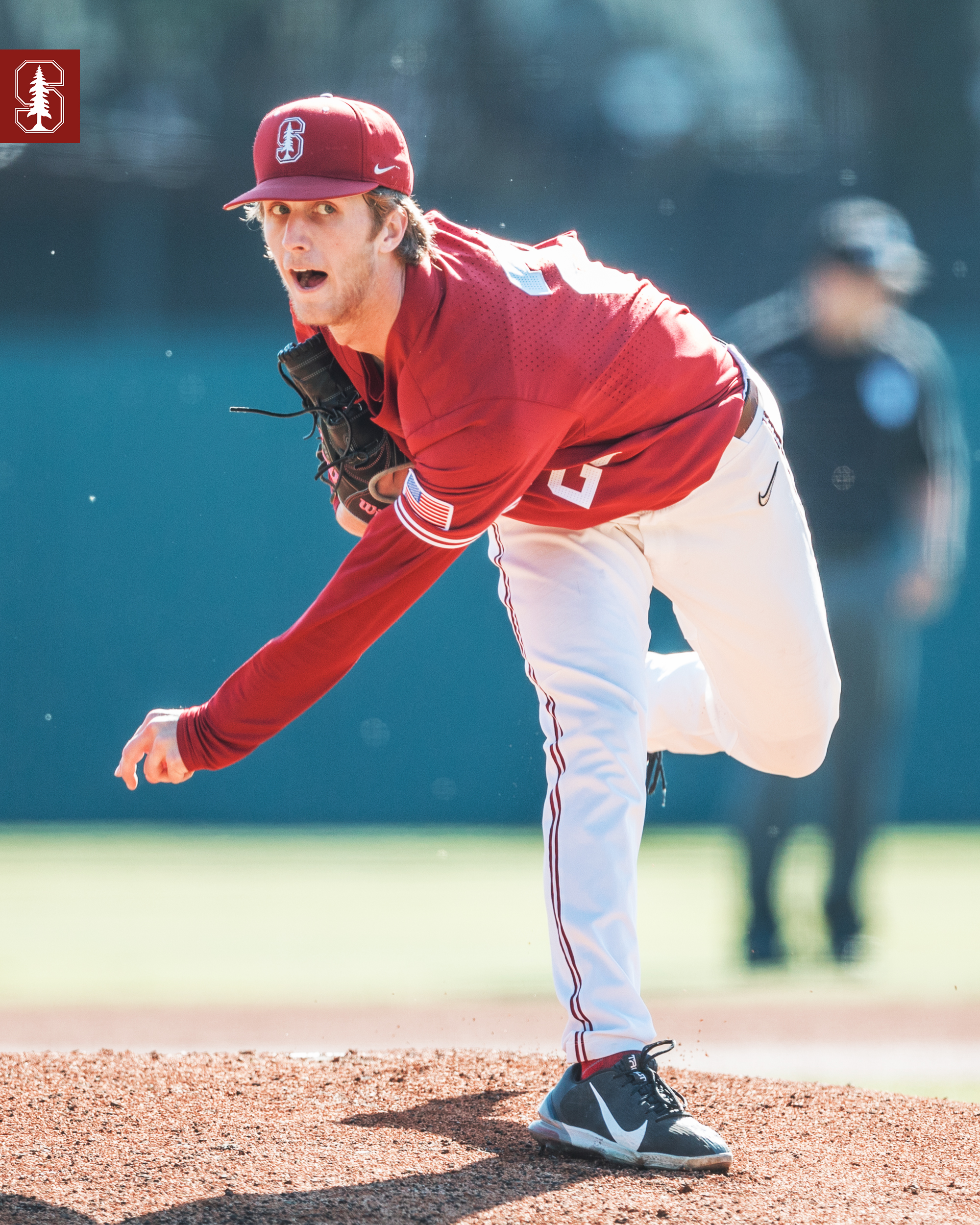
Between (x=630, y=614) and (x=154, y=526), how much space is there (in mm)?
1941

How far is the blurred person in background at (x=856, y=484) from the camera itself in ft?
11.8

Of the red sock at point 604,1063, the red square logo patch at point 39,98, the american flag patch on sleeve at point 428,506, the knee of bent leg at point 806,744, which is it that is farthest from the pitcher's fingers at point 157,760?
the red square logo patch at point 39,98

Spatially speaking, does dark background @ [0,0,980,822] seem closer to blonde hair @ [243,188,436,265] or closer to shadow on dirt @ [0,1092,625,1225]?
shadow on dirt @ [0,1092,625,1225]

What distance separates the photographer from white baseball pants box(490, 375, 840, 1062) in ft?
6.88

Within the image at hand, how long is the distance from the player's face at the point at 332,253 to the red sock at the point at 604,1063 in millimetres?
1157

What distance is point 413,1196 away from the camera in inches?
74.7

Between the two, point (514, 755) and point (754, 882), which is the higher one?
point (514, 755)

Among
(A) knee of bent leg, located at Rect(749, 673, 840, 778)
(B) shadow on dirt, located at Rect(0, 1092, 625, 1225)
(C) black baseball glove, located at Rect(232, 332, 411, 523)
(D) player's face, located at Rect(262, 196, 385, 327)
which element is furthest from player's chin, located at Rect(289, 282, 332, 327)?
(B) shadow on dirt, located at Rect(0, 1092, 625, 1225)

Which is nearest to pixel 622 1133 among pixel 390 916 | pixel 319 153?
pixel 319 153

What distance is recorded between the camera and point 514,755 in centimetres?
367

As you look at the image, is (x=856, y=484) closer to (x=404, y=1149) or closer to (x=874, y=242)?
(x=874, y=242)

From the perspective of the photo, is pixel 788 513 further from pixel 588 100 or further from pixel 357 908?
pixel 357 908

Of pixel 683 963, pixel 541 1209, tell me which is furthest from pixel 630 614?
pixel 683 963

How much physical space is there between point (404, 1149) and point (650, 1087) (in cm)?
40
